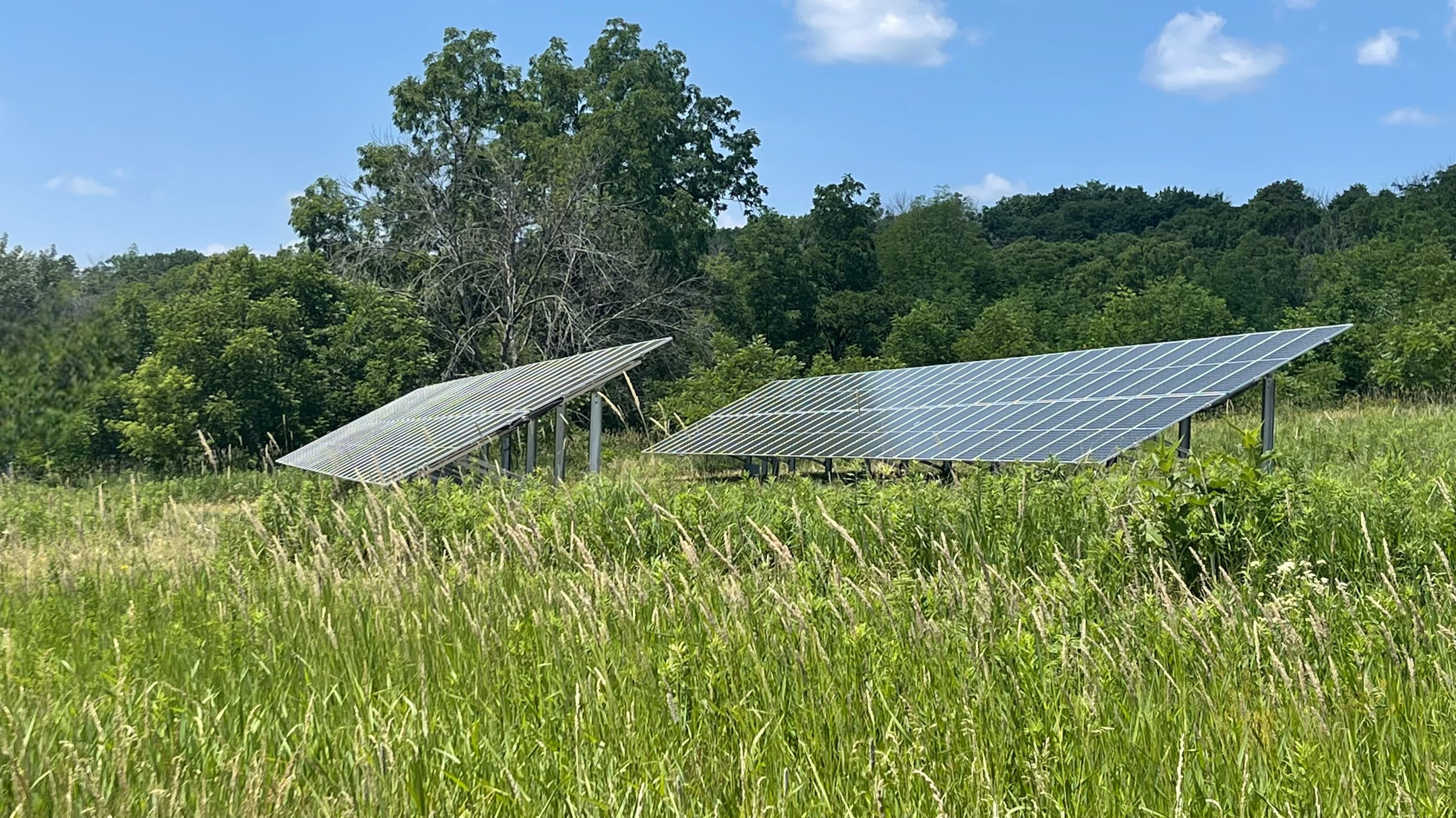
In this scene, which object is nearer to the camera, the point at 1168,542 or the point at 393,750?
the point at 393,750

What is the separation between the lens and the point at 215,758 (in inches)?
111

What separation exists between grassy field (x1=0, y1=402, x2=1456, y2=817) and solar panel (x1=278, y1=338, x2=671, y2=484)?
146 inches

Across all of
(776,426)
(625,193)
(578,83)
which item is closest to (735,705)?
(776,426)

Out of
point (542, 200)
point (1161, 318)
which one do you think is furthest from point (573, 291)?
point (1161, 318)

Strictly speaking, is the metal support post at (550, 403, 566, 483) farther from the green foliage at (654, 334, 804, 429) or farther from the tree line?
the green foliage at (654, 334, 804, 429)

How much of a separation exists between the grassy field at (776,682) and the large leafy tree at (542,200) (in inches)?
732

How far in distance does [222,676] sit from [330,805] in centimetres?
141

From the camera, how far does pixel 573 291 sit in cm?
2472

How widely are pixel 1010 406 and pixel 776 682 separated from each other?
1076 centimetres

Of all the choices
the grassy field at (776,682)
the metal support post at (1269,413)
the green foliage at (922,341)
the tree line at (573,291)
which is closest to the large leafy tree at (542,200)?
the tree line at (573,291)

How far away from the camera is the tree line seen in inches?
835

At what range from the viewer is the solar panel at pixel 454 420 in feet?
33.9

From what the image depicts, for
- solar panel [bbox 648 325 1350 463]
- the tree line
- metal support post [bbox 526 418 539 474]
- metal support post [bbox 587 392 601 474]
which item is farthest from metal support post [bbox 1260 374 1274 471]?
the tree line

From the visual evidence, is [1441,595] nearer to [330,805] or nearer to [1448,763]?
[1448,763]
